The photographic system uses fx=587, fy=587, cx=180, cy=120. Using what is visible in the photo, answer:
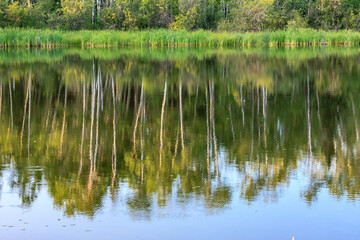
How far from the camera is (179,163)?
7961mm

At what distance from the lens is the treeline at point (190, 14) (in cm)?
5106

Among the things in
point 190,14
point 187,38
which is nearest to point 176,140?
point 187,38

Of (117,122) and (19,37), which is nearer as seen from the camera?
(117,122)

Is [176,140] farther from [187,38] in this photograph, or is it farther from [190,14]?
[190,14]

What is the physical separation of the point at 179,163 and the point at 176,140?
1.49 metres

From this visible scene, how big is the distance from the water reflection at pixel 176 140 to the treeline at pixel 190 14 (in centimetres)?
3411

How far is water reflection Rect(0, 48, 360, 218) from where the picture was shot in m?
6.75

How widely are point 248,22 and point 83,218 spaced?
159 ft

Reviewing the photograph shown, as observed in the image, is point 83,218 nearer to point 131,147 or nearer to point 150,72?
point 131,147

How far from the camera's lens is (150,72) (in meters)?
21.3

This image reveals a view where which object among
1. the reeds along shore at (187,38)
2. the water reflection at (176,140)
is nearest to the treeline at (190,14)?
the reeds along shore at (187,38)

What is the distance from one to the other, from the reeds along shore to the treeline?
184 inches

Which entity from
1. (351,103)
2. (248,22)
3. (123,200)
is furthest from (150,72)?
(248,22)

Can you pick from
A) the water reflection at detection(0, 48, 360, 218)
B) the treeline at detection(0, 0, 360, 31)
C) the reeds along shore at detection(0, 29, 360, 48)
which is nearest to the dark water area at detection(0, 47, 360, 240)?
the water reflection at detection(0, 48, 360, 218)
